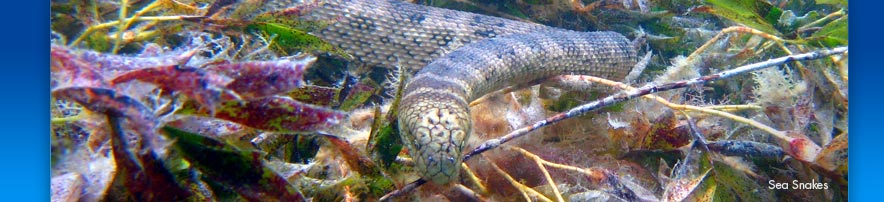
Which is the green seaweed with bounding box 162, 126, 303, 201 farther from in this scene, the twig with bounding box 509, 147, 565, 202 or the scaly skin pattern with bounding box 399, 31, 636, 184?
the twig with bounding box 509, 147, 565, 202

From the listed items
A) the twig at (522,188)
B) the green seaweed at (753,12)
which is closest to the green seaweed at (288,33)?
the twig at (522,188)

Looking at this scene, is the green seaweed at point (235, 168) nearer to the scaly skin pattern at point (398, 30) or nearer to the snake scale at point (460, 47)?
the snake scale at point (460, 47)

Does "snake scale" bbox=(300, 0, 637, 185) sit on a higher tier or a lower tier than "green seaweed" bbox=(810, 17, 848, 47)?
lower

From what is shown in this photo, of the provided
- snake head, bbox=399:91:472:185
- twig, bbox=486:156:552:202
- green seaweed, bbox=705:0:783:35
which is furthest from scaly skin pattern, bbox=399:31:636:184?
green seaweed, bbox=705:0:783:35

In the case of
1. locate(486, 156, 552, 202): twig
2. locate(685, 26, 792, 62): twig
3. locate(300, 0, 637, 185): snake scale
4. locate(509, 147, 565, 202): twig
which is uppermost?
locate(685, 26, 792, 62): twig

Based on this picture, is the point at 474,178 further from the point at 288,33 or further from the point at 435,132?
the point at 288,33

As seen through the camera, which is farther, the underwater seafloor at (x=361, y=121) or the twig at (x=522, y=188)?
the twig at (x=522, y=188)
